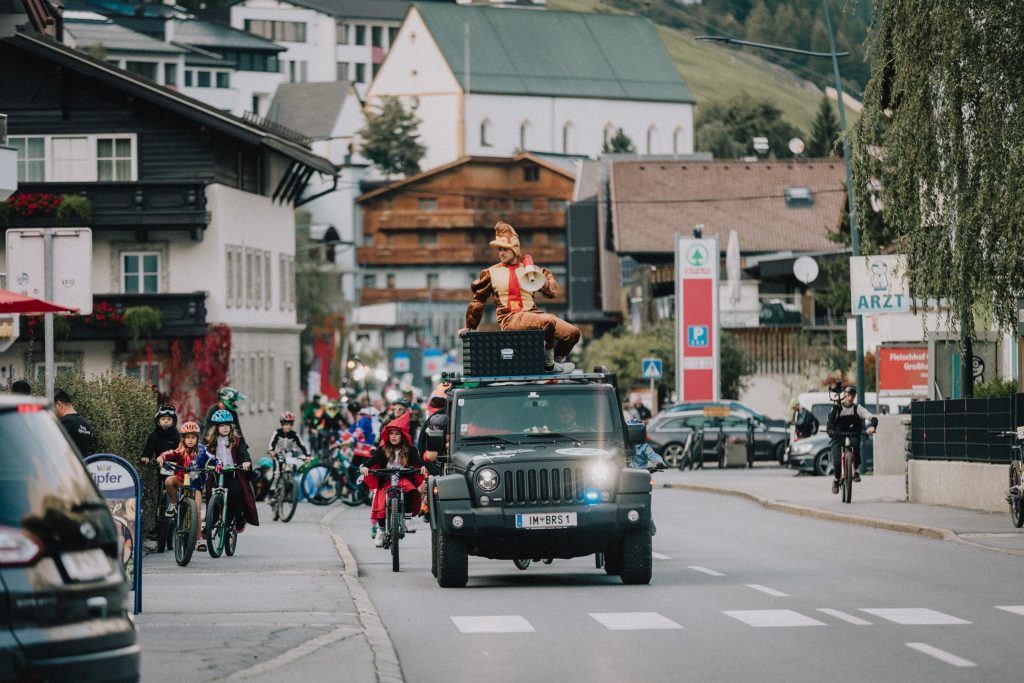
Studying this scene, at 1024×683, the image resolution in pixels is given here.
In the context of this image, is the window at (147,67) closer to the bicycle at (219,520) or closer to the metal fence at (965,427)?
the metal fence at (965,427)

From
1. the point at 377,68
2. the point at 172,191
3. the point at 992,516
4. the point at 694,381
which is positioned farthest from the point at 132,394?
the point at 377,68

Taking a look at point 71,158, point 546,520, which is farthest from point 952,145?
point 71,158

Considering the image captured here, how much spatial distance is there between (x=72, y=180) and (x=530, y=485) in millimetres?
40408

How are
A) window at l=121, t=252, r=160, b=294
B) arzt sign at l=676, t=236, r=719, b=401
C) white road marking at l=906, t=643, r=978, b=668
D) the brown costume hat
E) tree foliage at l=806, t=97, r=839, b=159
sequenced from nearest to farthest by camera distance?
1. white road marking at l=906, t=643, r=978, b=668
2. the brown costume hat
3. window at l=121, t=252, r=160, b=294
4. arzt sign at l=676, t=236, r=719, b=401
5. tree foliage at l=806, t=97, r=839, b=159

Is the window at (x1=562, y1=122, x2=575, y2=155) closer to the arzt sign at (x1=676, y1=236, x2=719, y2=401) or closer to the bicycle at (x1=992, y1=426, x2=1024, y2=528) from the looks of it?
the arzt sign at (x1=676, y1=236, x2=719, y2=401)

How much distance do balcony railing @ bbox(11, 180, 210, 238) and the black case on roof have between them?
3691 centimetres

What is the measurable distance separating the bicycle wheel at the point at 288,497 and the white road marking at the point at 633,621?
15.8m

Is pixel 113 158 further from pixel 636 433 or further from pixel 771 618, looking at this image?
pixel 771 618

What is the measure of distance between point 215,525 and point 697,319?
39.7 meters

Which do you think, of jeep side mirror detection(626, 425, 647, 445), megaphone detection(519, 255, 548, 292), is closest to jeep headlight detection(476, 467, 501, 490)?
jeep side mirror detection(626, 425, 647, 445)

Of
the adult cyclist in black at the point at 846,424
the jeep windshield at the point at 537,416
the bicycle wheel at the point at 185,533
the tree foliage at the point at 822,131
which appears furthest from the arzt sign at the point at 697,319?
the tree foliage at the point at 822,131

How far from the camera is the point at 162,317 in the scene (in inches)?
2221

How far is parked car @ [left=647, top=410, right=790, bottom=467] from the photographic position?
5372cm

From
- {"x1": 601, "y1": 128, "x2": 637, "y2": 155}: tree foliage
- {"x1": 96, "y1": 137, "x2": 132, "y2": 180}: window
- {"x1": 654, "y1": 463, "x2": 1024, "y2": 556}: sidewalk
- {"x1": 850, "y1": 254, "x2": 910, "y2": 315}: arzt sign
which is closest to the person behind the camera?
{"x1": 654, "y1": 463, "x2": 1024, "y2": 556}: sidewalk
